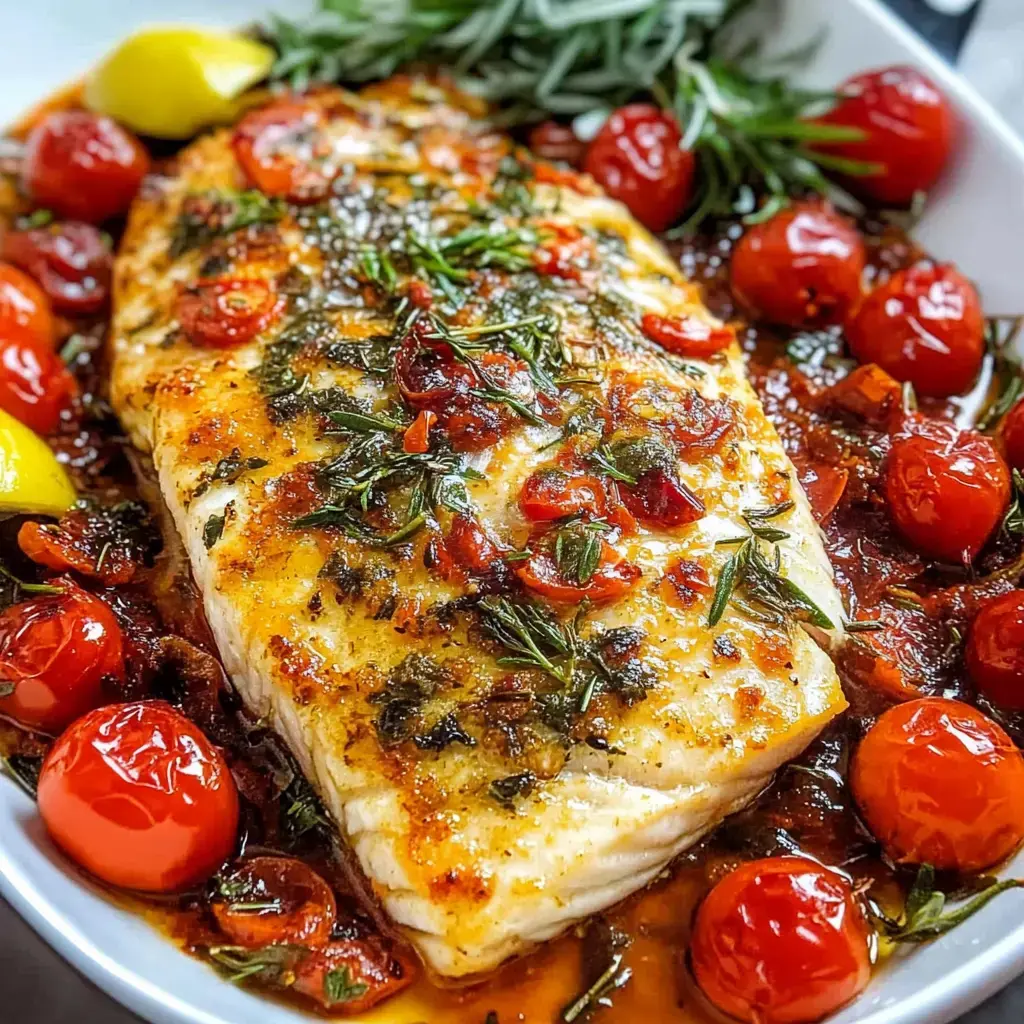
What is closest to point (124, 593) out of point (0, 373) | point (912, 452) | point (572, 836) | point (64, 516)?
point (64, 516)

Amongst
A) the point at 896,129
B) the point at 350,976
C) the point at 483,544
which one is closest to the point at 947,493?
the point at 483,544

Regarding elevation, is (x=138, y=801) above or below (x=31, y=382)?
below

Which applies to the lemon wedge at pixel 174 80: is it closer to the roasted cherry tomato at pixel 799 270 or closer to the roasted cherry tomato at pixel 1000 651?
the roasted cherry tomato at pixel 799 270

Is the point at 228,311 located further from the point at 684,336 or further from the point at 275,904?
the point at 275,904

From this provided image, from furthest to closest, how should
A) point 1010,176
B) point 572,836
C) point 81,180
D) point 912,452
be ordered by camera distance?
point 81,180
point 1010,176
point 912,452
point 572,836

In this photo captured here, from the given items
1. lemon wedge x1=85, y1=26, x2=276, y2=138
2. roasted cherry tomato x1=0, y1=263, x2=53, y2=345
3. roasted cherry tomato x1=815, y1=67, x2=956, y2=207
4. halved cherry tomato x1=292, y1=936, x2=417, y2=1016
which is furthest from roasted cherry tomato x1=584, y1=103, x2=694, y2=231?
halved cherry tomato x1=292, y1=936, x2=417, y2=1016

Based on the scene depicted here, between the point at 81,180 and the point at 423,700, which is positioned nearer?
the point at 423,700

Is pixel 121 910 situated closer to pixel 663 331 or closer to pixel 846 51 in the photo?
pixel 663 331
